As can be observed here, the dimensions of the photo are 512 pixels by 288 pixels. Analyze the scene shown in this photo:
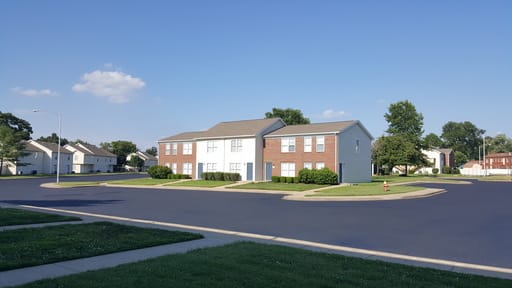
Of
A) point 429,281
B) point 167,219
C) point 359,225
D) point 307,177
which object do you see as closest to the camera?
point 429,281

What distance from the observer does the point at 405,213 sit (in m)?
17.1

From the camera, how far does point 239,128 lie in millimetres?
45969

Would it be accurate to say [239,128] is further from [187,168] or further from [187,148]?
[187,168]

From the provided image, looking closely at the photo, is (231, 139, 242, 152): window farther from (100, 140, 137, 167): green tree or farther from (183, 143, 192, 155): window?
(100, 140, 137, 167): green tree

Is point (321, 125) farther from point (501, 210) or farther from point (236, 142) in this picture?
point (501, 210)

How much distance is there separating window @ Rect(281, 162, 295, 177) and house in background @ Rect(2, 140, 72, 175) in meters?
55.5

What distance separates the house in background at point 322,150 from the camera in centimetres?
3788

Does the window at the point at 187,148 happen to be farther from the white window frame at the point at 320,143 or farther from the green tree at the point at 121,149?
the green tree at the point at 121,149

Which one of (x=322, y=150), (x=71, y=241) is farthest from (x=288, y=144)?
(x=71, y=241)

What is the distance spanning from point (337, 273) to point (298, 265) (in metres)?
0.84

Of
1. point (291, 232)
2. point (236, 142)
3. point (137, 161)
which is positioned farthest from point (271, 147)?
point (137, 161)

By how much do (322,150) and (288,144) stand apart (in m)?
4.06

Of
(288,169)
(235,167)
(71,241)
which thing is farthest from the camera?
(235,167)

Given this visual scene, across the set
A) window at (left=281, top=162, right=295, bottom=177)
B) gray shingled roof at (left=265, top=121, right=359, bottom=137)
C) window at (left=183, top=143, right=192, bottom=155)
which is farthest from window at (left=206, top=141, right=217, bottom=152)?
window at (left=281, top=162, right=295, bottom=177)
